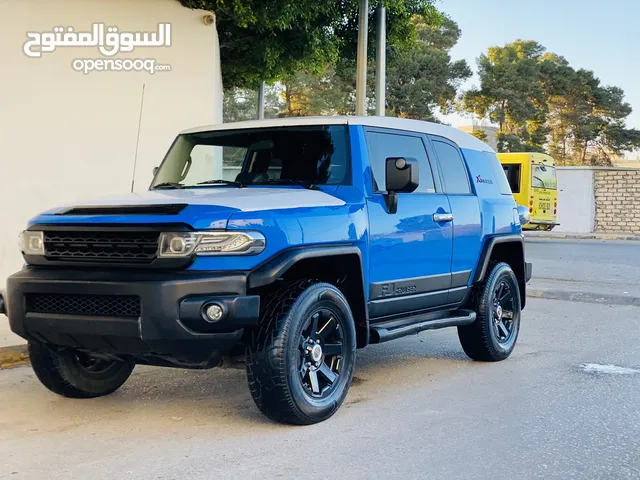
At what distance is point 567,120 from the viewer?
58.5 metres

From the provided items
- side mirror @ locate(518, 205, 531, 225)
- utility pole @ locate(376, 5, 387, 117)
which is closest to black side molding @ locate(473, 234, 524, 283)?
side mirror @ locate(518, 205, 531, 225)

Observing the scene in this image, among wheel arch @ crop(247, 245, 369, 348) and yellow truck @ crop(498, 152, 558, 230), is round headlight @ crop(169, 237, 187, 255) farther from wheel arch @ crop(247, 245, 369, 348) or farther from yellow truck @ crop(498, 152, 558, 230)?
yellow truck @ crop(498, 152, 558, 230)

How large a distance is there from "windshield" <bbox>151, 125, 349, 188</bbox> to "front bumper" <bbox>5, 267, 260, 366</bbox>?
1363 mm

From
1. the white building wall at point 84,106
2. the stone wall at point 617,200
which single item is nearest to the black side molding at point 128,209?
the white building wall at point 84,106

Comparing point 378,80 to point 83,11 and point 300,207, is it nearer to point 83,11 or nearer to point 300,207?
point 83,11

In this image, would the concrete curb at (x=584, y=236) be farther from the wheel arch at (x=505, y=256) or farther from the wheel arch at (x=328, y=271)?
the wheel arch at (x=328, y=271)

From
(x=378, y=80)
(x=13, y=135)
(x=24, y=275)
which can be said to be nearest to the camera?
(x=24, y=275)

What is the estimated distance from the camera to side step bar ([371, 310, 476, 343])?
19.6 feet

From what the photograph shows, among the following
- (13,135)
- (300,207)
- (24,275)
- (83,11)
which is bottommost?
(24,275)

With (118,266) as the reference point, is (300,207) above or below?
above

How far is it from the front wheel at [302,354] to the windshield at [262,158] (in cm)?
95

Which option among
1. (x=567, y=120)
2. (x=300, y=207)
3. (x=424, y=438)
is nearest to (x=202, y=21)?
(x=300, y=207)

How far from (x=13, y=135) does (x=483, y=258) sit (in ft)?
22.4

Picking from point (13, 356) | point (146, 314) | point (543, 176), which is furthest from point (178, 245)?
point (543, 176)
